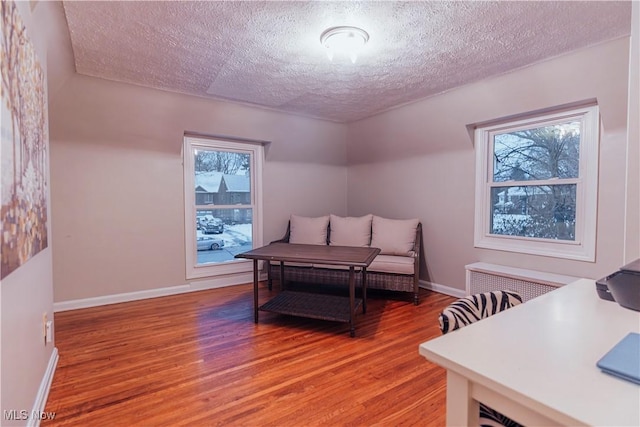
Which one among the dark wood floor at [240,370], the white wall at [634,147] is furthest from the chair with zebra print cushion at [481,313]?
the white wall at [634,147]

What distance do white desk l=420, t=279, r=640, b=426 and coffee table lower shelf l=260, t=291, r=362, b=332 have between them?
1.71 metres

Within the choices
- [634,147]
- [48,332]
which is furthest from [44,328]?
[634,147]

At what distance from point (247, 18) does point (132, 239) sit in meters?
2.64

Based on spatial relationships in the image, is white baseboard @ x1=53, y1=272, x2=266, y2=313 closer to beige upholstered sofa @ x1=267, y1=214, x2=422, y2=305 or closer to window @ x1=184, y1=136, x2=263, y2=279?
window @ x1=184, y1=136, x2=263, y2=279

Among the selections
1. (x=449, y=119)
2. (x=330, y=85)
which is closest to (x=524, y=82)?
(x=449, y=119)

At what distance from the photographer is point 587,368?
2.60 feet

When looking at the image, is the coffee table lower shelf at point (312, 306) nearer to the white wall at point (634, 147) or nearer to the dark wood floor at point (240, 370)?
the dark wood floor at point (240, 370)

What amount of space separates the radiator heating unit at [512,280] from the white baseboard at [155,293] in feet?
Answer: 8.75

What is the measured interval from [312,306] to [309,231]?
1.43 m

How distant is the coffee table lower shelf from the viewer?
2.73 m

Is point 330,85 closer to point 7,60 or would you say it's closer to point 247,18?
point 247,18

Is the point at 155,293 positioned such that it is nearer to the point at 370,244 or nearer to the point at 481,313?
the point at 370,244

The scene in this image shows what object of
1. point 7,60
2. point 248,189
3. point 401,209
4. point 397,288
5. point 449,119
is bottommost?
point 397,288

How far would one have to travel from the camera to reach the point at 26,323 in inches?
59.1
